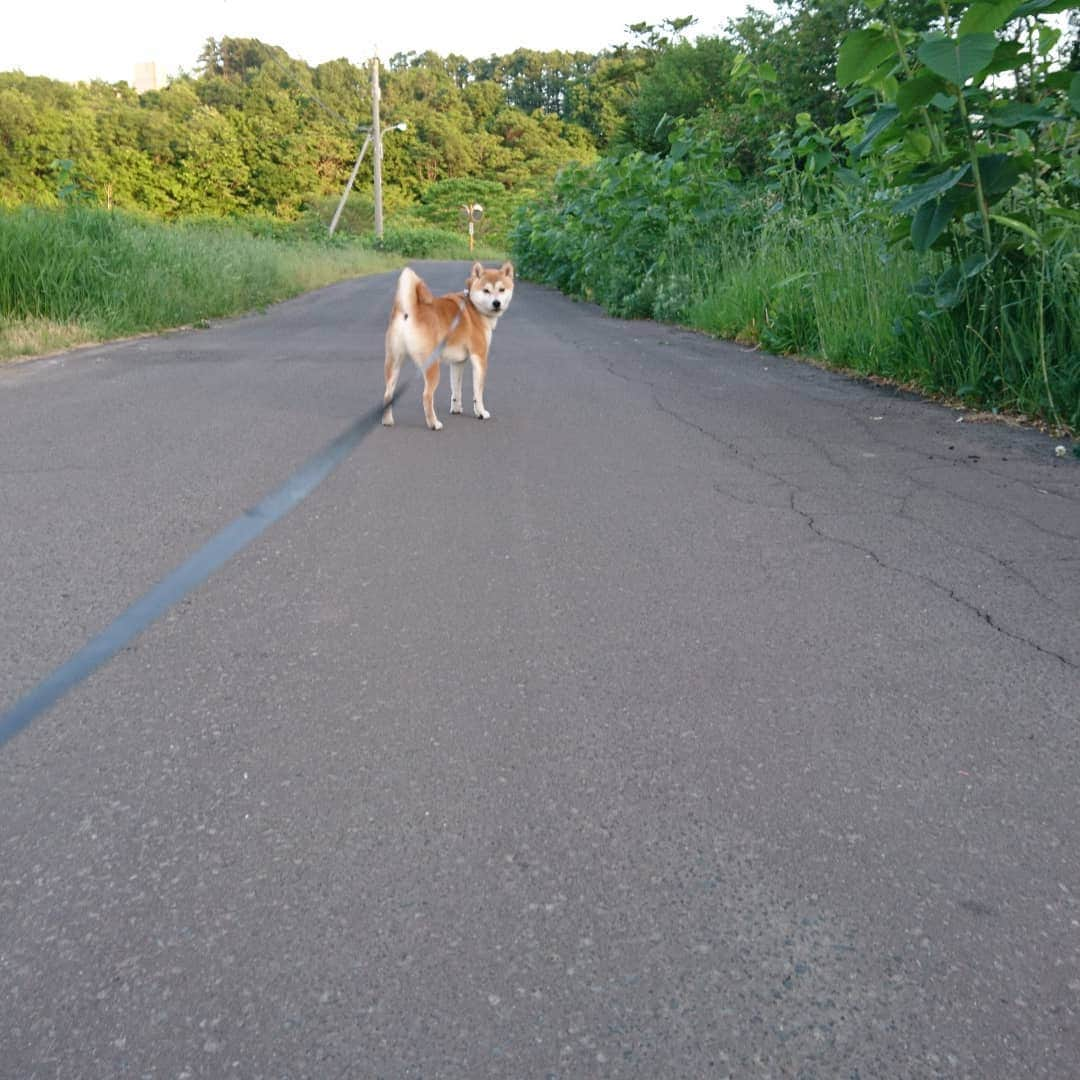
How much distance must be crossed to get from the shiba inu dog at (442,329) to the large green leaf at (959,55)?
3.08 meters

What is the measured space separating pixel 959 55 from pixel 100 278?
10986 mm

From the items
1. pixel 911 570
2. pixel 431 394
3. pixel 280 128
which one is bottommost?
pixel 911 570

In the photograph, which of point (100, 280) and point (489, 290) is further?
point (100, 280)

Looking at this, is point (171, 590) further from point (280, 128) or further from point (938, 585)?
point (280, 128)

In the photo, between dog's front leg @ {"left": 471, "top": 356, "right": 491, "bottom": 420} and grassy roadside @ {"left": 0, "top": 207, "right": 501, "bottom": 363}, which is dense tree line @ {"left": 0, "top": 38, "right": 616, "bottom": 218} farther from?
dog's front leg @ {"left": 471, "top": 356, "right": 491, "bottom": 420}

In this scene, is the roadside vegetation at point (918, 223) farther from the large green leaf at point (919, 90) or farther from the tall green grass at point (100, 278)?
the tall green grass at point (100, 278)

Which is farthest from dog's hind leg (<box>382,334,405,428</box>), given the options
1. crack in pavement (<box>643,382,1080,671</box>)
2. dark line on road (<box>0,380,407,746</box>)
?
crack in pavement (<box>643,382,1080,671</box>)

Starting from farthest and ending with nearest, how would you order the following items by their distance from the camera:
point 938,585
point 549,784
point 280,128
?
point 280,128, point 938,585, point 549,784

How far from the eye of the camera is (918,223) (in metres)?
6.94

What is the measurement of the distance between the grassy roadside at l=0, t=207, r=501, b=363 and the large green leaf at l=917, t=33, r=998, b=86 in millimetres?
8805

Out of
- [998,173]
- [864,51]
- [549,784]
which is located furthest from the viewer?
[864,51]

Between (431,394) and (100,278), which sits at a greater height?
(100,278)

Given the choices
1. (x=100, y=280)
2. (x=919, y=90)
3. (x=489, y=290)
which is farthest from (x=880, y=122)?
(x=100, y=280)

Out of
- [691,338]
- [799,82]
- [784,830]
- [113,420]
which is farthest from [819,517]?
[799,82]
